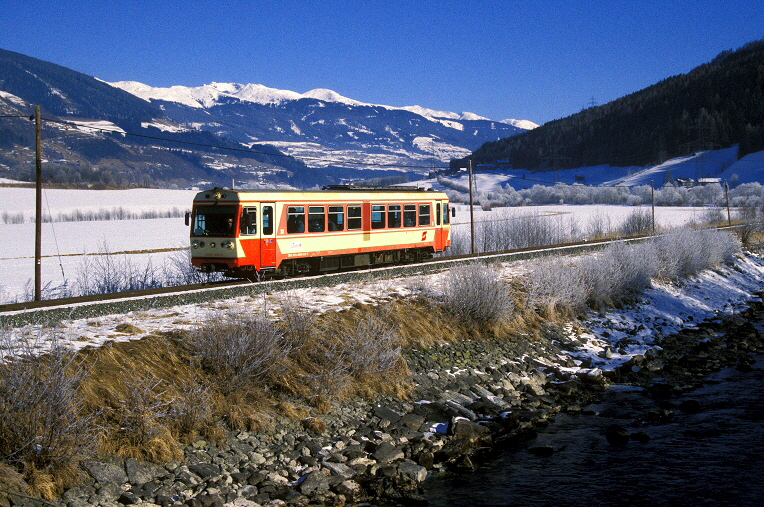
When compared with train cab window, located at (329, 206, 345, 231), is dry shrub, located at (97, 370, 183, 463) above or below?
below

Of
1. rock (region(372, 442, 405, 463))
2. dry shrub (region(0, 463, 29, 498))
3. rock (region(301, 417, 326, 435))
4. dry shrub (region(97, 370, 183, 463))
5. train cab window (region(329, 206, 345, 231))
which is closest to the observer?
dry shrub (region(0, 463, 29, 498))

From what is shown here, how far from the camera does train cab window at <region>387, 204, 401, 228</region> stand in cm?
2508

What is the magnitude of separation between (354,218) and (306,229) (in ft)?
8.00

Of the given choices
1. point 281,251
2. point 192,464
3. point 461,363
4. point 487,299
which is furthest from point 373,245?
point 192,464

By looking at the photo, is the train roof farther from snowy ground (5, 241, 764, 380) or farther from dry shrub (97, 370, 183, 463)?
dry shrub (97, 370, 183, 463)

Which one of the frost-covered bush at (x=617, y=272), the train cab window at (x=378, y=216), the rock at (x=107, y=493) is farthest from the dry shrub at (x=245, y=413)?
the frost-covered bush at (x=617, y=272)

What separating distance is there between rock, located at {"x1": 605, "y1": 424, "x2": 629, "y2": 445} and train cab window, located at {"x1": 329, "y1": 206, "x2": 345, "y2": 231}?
1176 cm

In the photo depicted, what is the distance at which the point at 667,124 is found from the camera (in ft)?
483

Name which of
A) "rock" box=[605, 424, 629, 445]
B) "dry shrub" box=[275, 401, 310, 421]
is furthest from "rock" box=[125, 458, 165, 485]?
"rock" box=[605, 424, 629, 445]

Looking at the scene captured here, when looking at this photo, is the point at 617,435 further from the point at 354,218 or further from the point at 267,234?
the point at 354,218

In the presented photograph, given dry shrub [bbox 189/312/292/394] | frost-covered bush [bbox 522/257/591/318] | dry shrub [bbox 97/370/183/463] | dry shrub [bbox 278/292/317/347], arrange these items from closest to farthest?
dry shrub [bbox 97/370/183/463] → dry shrub [bbox 189/312/292/394] → dry shrub [bbox 278/292/317/347] → frost-covered bush [bbox 522/257/591/318]

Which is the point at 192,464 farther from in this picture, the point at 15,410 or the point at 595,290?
the point at 595,290

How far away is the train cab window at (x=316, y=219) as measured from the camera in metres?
21.6

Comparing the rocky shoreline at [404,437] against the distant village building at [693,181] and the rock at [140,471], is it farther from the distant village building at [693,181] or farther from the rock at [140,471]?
the distant village building at [693,181]
